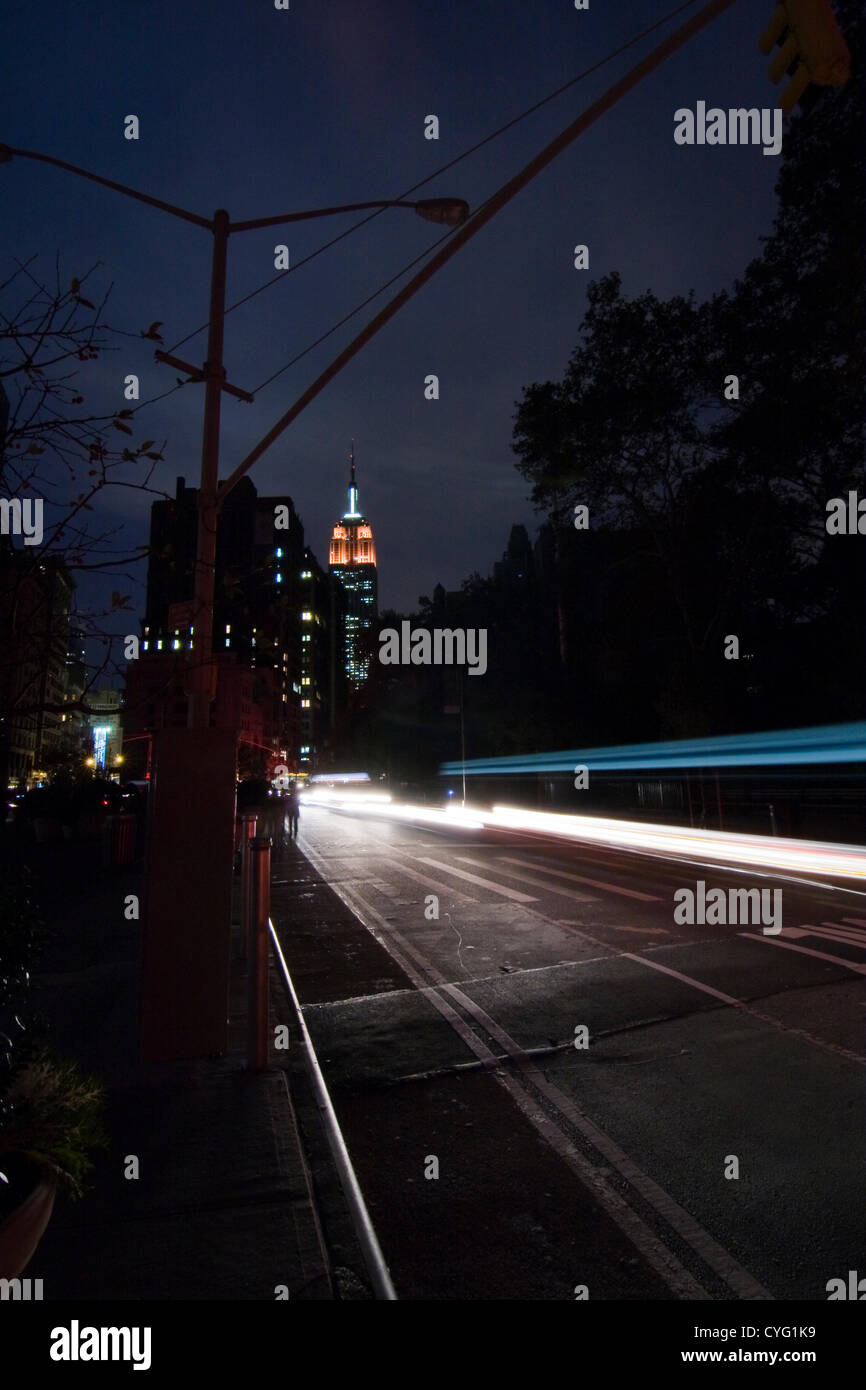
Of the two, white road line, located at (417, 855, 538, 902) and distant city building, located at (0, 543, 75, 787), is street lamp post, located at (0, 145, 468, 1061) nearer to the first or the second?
distant city building, located at (0, 543, 75, 787)

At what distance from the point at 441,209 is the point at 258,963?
691 centimetres

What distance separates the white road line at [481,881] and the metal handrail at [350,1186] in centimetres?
732

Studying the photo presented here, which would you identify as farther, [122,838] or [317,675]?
[317,675]

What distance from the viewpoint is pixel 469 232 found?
A: 6.66 m

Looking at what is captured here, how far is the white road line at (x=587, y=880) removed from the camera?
13719mm

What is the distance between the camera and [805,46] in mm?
4812

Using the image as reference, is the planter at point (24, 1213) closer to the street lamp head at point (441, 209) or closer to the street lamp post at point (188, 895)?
the street lamp post at point (188, 895)

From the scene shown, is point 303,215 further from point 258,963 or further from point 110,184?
point 258,963

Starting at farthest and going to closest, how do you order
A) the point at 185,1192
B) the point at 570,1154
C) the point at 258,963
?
the point at 258,963 → the point at 570,1154 → the point at 185,1192

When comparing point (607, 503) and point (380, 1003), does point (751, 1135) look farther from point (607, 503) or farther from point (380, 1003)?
point (607, 503)

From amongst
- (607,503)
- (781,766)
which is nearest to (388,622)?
(607,503)

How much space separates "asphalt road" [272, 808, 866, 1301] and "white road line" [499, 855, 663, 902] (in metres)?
1.82

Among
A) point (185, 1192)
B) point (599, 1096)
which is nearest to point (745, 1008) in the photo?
point (599, 1096)
